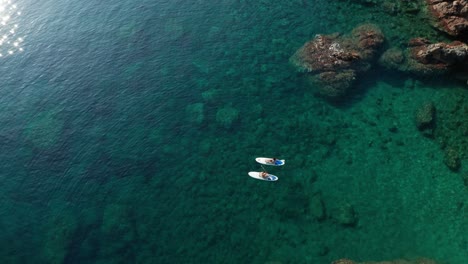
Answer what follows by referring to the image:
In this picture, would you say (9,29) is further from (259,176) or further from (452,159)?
(452,159)

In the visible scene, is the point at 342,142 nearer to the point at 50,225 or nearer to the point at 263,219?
the point at 263,219

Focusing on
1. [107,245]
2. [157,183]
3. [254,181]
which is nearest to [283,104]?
[254,181]

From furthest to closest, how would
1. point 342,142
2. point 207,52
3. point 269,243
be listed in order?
point 207,52 < point 342,142 < point 269,243

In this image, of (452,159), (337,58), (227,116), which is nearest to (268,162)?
(227,116)

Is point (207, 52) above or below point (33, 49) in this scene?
below

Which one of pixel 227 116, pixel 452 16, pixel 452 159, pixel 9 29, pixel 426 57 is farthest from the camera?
pixel 9 29

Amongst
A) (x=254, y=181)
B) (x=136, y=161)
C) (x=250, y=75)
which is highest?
(x=250, y=75)

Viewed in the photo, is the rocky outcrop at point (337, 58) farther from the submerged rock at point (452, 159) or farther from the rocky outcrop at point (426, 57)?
the submerged rock at point (452, 159)
